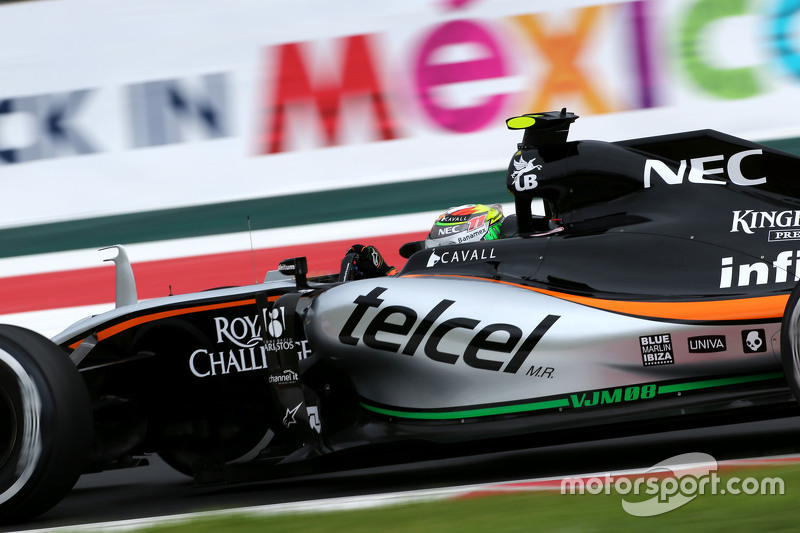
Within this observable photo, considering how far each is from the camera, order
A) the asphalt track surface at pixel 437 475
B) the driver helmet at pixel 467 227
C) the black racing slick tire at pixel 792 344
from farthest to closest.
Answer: the driver helmet at pixel 467 227 → the asphalt track surface at pixel 437 475 → the black racing slick tire at pixel 792 344

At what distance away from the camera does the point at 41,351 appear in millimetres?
4262

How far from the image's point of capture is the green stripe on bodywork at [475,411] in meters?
4.03

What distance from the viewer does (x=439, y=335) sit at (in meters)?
4.17

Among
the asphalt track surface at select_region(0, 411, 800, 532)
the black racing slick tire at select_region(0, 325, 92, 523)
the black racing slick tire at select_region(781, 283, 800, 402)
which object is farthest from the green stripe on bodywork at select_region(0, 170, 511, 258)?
the black racing slick tire at select_region(781, 283, 800, 402)

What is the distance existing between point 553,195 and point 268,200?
3.62m

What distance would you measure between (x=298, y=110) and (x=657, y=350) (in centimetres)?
442

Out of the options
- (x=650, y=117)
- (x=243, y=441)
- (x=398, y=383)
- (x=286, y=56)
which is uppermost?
(x=286, y=56)

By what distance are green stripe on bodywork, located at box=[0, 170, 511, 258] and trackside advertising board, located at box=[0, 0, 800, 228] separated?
67 mm

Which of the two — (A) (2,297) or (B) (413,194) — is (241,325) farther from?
(A) (2,297)

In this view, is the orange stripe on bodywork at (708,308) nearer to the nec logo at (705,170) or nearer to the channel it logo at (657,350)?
the channel it logo at (657,350)

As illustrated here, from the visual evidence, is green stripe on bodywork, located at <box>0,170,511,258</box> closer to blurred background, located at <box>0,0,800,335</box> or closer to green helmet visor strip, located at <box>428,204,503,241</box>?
blurred background, located at <box>0,0,800,335</box>

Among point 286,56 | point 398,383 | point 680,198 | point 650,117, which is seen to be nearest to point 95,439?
point 398,383

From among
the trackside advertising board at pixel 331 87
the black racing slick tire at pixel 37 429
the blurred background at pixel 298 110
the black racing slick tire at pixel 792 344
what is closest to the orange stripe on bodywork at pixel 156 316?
the black racing slick tire at pixel 37 429

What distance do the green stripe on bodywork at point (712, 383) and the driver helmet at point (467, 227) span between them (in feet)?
4.27
